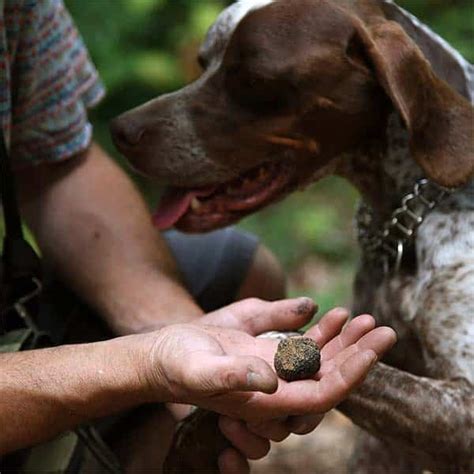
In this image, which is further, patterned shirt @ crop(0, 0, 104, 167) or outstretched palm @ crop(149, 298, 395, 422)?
patterned shirt @ crop(0, 0, 104, 167)

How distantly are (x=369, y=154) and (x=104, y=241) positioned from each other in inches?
27.4

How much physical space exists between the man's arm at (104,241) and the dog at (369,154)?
0.11 metres

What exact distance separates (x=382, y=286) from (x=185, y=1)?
131 inches

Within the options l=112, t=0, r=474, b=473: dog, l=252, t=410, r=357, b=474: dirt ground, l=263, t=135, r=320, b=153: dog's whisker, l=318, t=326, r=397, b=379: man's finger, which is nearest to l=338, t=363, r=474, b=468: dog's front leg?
l=112, t=0, r=474, b=473: dog

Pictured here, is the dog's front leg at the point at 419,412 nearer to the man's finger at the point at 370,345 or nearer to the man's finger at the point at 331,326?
the man's finger at the point at 331,326

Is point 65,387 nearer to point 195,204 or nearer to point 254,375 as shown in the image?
point 254,375

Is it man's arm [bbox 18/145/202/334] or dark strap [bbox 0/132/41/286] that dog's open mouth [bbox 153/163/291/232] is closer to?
man's arm [bbox 18/145/202/334]

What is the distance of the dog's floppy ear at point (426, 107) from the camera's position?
2.42m

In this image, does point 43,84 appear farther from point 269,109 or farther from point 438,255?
point 438,255

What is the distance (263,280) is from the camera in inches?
118

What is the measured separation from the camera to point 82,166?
9.40 ft

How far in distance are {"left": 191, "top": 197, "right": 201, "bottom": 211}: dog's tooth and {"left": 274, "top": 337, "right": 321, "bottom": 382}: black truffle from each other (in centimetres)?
76

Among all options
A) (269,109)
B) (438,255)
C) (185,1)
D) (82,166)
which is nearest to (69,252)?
(82,166)

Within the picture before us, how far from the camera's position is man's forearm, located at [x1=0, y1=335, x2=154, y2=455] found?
1986mm
